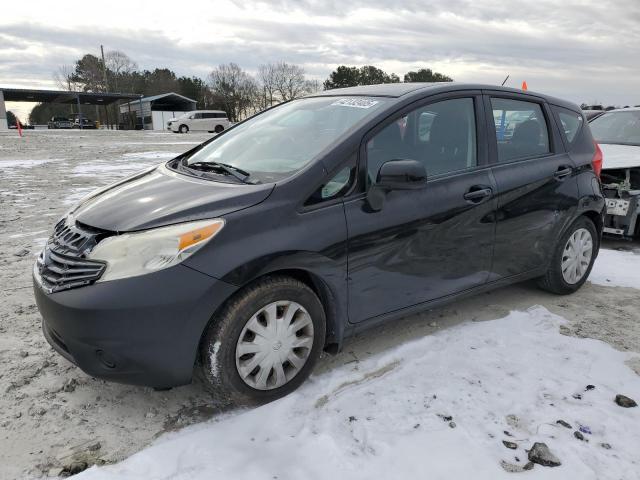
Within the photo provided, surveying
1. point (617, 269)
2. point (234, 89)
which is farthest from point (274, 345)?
point (234, 89)

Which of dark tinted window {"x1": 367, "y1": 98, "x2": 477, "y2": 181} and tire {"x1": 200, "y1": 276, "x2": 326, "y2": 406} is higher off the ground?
dark tinted window {"x1": 367, "y1": 98, "x2": 477, "y2": 181}

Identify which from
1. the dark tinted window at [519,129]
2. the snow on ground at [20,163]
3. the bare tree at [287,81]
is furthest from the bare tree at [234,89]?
the dark tinted window at [519,129]

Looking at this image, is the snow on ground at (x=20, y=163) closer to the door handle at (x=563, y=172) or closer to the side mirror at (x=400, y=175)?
the side mirror at (x=400, y=175)

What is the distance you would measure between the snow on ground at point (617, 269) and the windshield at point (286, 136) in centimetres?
309

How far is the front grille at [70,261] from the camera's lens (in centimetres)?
244

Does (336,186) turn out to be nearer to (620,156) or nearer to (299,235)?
(299,235)

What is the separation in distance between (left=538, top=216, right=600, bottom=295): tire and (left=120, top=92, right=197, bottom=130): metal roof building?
5276 cm

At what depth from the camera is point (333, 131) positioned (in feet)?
10.3

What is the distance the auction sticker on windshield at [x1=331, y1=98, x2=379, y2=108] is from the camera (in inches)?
130

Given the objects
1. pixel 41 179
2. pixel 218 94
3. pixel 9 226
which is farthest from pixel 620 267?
pixel 218 94

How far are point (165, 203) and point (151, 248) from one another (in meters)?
0.37

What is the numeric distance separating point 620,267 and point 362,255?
3.66m

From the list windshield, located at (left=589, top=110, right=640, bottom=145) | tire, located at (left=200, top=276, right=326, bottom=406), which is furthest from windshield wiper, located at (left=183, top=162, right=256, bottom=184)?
windshield, located at (left=589, top=110, right=640, bottom=145)

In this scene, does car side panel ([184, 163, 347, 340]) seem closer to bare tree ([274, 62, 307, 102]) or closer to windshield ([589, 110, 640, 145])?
windshield ([589, 110, 640, 145])
